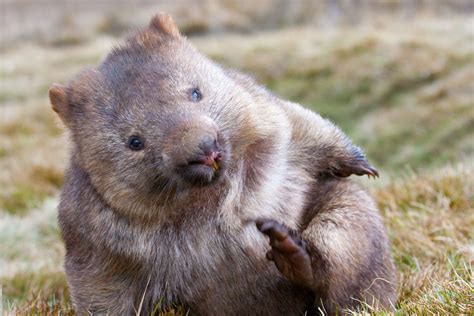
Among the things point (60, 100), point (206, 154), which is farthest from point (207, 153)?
point (60, 100)

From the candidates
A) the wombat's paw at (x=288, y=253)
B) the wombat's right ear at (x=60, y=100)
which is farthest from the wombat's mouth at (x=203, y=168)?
the wombat's right ear at (x=60, y=100)

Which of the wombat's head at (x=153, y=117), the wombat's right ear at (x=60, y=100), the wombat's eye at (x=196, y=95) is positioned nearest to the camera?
the wombat's head at (x=153, y=117)

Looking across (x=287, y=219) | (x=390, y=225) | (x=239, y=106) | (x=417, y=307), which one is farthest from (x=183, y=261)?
(x=390, y=225)

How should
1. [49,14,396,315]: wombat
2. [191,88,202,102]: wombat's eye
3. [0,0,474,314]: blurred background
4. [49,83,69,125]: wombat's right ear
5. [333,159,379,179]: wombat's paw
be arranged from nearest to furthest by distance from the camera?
[49,14,396,315]: wombat
[191,88,202,102]: wombat's eye
[49,83,69,125]: wombat's right ear
[333,159,379,179]: wombat's paw
[0,0,474,314]: blurred background

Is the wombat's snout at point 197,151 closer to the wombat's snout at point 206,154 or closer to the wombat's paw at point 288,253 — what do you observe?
the wombat's snout at point 206,154

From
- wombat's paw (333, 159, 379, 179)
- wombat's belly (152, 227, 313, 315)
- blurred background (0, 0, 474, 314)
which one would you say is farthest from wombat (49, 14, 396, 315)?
blurred background (0, 0, 474, 314)

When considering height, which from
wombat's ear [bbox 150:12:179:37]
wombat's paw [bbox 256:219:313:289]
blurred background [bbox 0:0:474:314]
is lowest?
blurred background [bbox 0:0:474:314]

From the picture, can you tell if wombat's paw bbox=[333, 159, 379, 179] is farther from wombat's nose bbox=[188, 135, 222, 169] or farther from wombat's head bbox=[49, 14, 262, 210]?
wombat's nose bbox=[188, 135, 222, 169]
